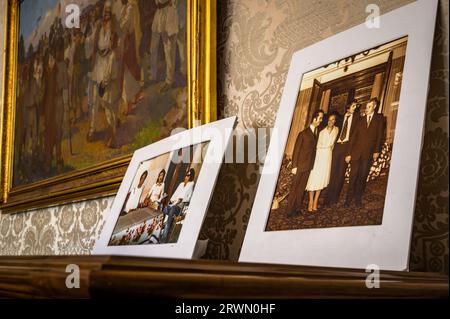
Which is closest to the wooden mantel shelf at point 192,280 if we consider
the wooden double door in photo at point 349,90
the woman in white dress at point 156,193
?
the wooden double door in photo at point 349,90

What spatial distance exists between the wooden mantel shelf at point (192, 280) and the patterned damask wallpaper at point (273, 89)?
30 centimetres

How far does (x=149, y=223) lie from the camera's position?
1720mm

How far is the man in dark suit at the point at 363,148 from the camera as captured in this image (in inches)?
47.7

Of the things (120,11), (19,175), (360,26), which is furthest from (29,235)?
(360,26)

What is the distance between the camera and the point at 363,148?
124cm

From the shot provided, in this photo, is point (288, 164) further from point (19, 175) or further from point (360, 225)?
point (19, 175)

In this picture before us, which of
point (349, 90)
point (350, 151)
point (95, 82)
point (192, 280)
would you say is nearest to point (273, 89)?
point (349, 90)

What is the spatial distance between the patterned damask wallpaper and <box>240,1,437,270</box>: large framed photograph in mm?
94

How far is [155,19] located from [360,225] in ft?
4.41

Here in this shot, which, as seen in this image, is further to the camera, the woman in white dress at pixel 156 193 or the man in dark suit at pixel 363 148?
the woman in white dress at pixel 156 193

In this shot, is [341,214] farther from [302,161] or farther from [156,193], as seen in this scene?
[156,193]

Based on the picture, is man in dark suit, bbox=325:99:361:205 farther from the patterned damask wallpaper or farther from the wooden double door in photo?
the patterned damask wallpaper

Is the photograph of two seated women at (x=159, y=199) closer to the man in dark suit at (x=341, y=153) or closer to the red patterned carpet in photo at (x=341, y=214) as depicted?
the red patterned carpet in photo at (x=341, y=214)

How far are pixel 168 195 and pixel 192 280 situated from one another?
0.96 metres
